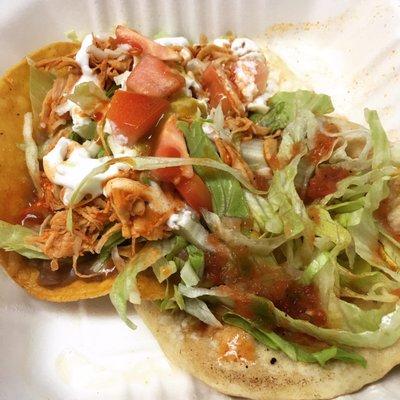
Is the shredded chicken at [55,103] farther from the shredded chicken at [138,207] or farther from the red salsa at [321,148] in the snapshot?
the red salsa at [321,148]

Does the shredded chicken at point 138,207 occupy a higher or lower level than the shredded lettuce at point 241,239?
higher

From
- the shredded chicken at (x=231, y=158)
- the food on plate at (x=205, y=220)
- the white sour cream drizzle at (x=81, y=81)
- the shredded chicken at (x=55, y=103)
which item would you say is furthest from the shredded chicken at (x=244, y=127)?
the shredded chicken at (x=55, y=103)

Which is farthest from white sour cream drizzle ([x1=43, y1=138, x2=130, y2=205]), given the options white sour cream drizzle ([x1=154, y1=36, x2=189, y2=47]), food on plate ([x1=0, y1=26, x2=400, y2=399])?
white sour cream drizzle ([x1=154, y1=36, x2=189, y2=47])

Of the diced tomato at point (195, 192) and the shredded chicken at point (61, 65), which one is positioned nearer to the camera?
the diced tomato at point (195, 192)

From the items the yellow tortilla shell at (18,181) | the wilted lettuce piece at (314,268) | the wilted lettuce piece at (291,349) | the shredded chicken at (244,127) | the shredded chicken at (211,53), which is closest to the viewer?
the wilted lettuce piece at (291,349)

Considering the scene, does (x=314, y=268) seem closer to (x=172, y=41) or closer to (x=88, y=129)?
(x=88, y=129)

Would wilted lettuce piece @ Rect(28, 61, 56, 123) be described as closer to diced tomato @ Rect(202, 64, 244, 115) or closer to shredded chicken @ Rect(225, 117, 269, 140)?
diced tomato @ Rect(202, 64, 244, 115)

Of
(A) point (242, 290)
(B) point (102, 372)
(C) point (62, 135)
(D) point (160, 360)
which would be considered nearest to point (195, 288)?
(A) point (242, 290)

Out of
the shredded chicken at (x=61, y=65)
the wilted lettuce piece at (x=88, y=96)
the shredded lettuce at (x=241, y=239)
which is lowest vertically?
the shredded lettuce at (x=241, y=239)
